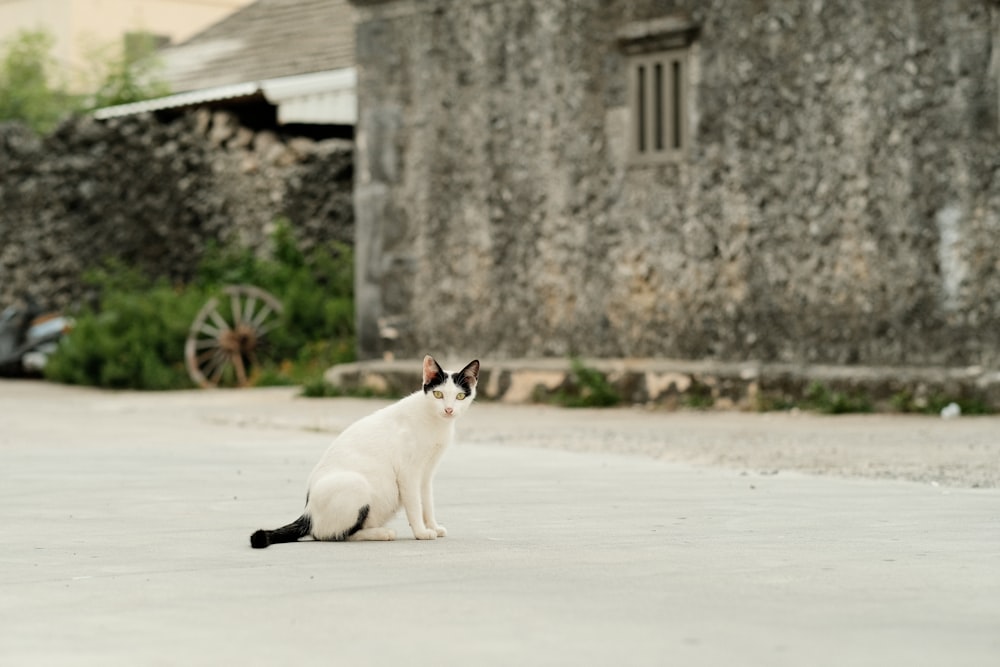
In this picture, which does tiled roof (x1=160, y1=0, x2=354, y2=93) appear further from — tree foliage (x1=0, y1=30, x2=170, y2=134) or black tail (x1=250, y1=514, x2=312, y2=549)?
black tail (x1=250, y1=514, x2=312, y2=549)

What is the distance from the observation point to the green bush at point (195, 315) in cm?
1938

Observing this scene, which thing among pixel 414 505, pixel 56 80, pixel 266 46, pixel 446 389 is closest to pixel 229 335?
pixel 266 46

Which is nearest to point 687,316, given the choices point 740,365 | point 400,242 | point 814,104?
point 740,365

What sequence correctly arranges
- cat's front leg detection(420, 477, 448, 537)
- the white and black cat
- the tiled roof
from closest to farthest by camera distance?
the white and black cat < cat's front leg detection(420, 477, 448, 537) < the tiled roof

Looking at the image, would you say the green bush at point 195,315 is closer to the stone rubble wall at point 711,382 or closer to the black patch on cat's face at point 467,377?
the stone rubble wall at point 711,382

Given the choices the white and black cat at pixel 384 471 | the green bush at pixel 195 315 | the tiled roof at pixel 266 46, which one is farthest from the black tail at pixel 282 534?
the tiled roof at pixel 266 46

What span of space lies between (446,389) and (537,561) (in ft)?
3.47

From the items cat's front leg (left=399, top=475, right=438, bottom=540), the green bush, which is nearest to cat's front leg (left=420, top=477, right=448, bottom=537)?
cat's front leg (left=399, top=475, right=438, bottom=540)

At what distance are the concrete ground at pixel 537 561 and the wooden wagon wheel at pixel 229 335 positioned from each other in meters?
A: 7.58

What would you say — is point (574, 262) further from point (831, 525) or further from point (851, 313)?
point (831, 525)

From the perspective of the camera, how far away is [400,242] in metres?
17.5

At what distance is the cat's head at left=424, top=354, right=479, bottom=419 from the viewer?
22.2 feet

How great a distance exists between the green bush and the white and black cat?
12.1 meters

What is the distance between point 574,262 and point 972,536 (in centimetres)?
971
